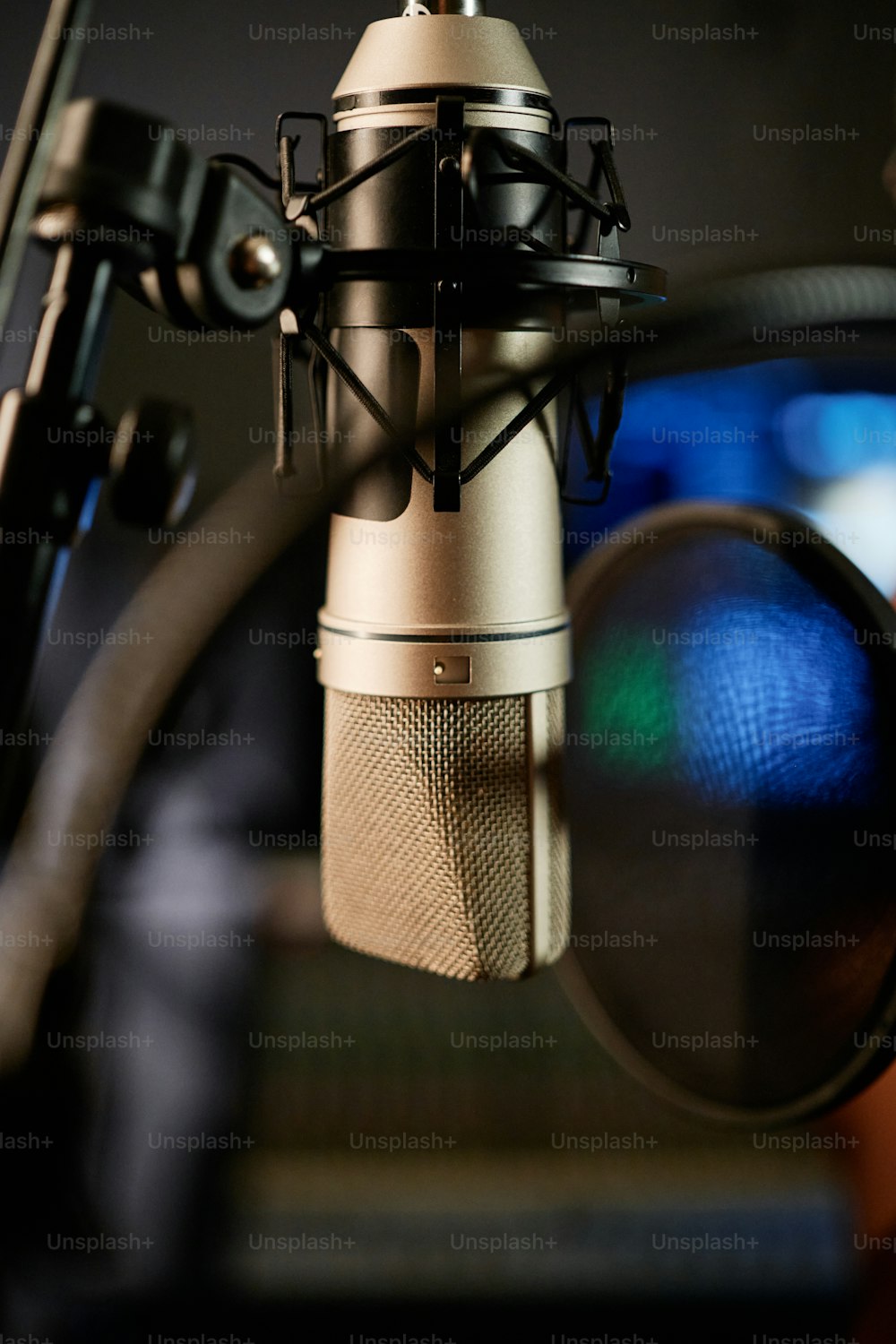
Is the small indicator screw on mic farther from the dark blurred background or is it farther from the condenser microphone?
the dark blurred background

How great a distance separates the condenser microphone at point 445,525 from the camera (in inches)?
16.4

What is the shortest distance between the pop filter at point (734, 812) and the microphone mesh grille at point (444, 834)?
0.11 m

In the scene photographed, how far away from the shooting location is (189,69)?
124 cm

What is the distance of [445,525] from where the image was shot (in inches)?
17.9

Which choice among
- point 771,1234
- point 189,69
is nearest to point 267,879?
point 771,1234

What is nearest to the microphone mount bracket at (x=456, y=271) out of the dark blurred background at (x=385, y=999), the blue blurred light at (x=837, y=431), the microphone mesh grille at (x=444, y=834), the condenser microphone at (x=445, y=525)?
the condenser microphone at (x=445, y=525)

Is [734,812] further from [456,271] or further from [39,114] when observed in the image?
[39,114]

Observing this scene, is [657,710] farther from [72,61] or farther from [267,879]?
[267,879]

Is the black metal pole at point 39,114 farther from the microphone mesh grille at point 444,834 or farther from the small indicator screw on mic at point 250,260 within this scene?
the microphone mesh grille at point 444,834

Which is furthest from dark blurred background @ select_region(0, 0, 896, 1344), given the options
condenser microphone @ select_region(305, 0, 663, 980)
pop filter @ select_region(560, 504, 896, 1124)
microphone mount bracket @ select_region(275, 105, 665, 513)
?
microphone mount bracket @ select_region(275, 105, 665, 513)

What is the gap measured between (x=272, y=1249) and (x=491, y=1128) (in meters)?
0.25

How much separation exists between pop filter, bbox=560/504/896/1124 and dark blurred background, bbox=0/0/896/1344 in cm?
28

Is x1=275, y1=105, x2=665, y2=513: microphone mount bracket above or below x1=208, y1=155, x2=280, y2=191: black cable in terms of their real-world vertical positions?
below

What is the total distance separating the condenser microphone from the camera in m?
0.42
